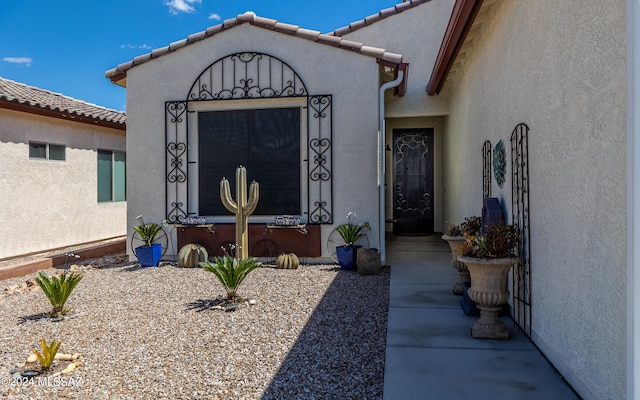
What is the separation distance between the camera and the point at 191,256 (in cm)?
793

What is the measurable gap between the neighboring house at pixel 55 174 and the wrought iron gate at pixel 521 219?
9.01m

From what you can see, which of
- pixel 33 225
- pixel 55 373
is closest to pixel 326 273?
pixel 55 373

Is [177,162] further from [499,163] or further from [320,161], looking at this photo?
[499,163]

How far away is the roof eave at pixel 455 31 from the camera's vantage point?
205 inches

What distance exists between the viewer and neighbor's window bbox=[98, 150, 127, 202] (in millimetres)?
11180

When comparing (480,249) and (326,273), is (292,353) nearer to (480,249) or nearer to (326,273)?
(480,249)

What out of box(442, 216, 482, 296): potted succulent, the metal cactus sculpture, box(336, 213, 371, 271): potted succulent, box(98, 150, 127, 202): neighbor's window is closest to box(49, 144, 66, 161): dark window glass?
box(98, 150, 127, 202): neighbor's window

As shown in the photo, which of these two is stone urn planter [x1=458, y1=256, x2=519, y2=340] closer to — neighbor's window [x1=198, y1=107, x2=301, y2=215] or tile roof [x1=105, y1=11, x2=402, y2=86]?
neighbor's window [x1=198, y1=107, x2=301, y2=215]

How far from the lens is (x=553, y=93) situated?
3.40m

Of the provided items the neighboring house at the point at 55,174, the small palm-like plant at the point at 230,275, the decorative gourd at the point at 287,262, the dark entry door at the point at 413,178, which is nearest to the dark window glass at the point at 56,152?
the neighboring house at the point at 55,174

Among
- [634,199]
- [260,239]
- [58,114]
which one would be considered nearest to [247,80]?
[260,239]

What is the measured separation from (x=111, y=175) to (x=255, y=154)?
5382mm

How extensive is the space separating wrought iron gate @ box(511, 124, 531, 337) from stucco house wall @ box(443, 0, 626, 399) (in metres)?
0.14

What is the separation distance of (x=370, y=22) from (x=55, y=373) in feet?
32.7
